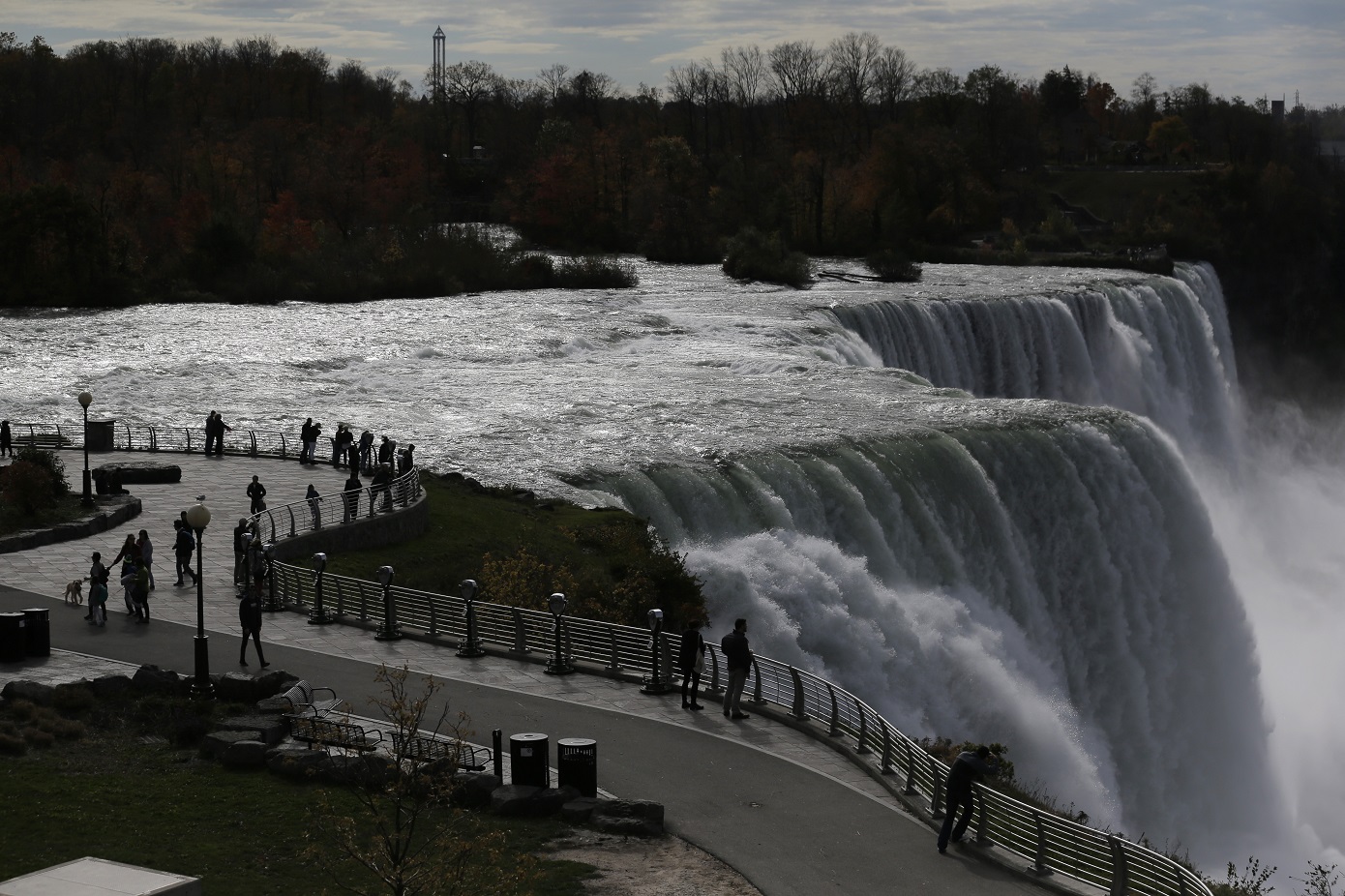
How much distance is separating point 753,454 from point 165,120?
274 ft

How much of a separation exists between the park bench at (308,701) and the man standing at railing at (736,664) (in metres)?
4.61

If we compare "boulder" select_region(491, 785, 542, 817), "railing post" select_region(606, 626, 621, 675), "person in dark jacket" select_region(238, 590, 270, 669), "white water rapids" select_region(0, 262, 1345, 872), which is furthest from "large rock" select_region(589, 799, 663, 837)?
"white water rapids" select_region(0, 262, 1345, 872)

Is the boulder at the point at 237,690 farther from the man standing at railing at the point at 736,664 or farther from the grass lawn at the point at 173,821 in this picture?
the man standing at railing at the point at 736,664

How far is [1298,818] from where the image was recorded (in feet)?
105

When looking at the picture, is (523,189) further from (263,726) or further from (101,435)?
(263,726)

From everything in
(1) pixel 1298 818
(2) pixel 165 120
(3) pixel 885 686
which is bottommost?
(1) pixel 1298 818

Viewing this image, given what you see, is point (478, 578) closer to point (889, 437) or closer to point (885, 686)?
point (885, 686)

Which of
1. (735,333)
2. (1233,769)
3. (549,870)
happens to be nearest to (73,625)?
(549,870)

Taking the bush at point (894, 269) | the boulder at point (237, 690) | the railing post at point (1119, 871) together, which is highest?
the bush at point (894, 269)

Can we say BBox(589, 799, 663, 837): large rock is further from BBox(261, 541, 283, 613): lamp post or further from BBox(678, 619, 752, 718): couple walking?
BBox(261, 541, 283, 613): lamp post

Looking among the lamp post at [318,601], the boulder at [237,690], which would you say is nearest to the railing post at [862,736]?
the boulder at [237,690]

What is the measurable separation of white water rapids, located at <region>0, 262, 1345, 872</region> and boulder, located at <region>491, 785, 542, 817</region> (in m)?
12.9

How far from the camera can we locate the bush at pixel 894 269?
76688 mm

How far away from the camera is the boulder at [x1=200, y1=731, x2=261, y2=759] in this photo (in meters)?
17.8
